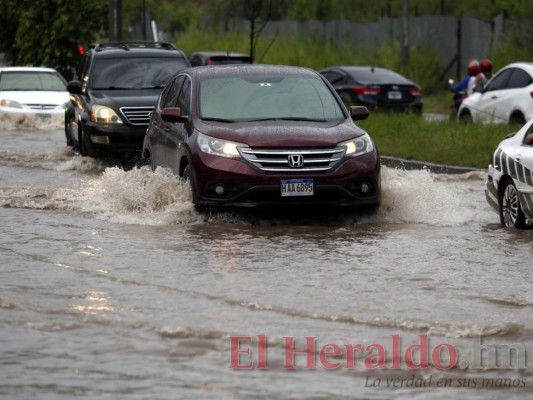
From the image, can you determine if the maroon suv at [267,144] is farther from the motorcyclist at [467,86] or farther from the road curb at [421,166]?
the motorcyclist at [467,86]

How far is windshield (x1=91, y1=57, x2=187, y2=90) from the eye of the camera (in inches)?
856

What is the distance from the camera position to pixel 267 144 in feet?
44.4

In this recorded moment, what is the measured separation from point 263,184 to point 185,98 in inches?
85.1

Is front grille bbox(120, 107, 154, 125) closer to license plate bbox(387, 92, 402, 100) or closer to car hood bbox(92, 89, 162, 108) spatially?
car hood bbox(92, 89, 162, 108)

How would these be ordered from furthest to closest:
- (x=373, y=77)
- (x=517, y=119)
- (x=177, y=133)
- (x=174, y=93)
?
1. (x=373, y=77)
2. (x=517, y=119)
3. (x=174, y=93)
4. (x=177, y=133)

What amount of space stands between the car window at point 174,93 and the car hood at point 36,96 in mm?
13641

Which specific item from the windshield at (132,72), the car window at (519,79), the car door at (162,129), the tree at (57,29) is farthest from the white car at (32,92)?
the tree at (57,29)

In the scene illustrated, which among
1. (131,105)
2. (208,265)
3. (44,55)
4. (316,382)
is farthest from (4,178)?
(44,55)

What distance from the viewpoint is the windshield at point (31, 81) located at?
3039 cm

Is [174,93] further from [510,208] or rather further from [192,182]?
[510,208]

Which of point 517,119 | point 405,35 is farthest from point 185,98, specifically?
point 405,35

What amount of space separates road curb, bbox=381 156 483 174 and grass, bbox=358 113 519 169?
7.4 inches

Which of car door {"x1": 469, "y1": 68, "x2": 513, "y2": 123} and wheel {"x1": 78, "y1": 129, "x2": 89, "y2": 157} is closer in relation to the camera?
wheel {"x1": 78, "y1": 129, "x2": 89, "y2": 157}

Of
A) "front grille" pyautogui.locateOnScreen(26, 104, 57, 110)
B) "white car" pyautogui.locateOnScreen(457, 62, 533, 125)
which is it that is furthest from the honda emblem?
"front grille" pyautogui.locateOnScreen(26, 104, 57, 110)
